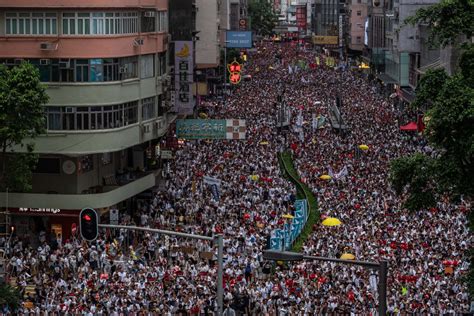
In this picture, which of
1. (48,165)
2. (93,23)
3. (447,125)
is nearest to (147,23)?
(93,23)

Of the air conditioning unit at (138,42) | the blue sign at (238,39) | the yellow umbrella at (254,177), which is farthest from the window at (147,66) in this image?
the blue sign at (238,39)

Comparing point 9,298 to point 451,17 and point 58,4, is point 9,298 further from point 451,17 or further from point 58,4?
point 58,4

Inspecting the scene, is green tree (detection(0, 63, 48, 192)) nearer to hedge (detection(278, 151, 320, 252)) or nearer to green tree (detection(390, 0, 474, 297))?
hedge (detection(278, 151, 320, 252))

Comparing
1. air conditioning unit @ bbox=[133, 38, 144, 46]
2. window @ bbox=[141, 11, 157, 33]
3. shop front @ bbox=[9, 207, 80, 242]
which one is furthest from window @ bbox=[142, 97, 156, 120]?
shop front @ bbox=[9, 207, 80, 242]

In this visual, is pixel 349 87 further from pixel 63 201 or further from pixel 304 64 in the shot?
pixel 63 201

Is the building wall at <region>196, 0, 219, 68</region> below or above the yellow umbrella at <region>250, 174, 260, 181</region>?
above

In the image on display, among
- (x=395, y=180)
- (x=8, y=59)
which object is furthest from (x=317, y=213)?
(x=395, y=180)
